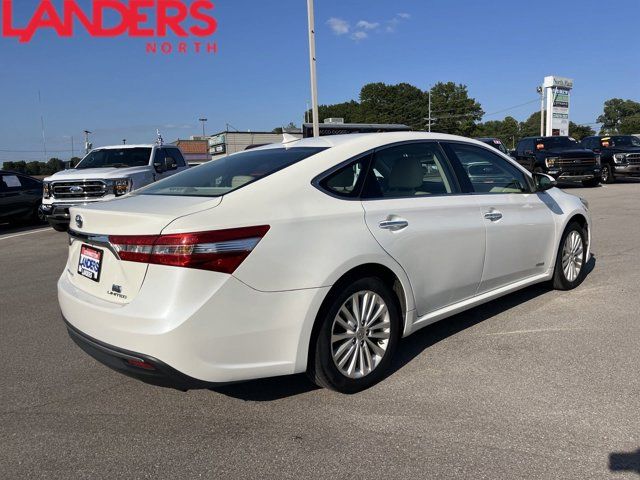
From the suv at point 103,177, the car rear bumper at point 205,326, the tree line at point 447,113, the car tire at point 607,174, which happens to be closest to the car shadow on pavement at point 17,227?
the suv at point 103,177

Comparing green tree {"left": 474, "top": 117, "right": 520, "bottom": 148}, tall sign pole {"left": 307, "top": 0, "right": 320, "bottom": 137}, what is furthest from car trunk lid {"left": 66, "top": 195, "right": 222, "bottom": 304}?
green tree {"left": 474, "top": 117, "right": 520, "bottom": 148}

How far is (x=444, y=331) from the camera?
454 cm

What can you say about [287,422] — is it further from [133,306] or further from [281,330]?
[133,306]

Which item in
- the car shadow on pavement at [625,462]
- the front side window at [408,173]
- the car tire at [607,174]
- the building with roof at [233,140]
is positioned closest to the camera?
the car shadow on pavement at [625,462]

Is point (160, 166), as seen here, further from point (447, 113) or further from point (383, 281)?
point (447, 113)

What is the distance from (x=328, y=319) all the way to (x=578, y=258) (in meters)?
3.73

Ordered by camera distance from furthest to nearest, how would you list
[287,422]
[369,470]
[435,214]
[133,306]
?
[435,214] < [287,422] < [133,306] < [369,470]

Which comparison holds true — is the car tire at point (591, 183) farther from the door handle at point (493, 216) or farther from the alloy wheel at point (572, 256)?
the door handle at point (493, 216)

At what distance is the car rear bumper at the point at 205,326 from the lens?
2.71 m

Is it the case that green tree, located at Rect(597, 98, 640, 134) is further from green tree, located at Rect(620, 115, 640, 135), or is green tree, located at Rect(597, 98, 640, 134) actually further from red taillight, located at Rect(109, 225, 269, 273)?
red taillight, located at Rect(109, 225, 269, 273)

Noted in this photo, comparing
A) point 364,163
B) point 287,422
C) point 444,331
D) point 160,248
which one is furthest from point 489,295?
point 160,248

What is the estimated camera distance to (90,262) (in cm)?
319

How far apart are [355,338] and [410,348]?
0.97 metres

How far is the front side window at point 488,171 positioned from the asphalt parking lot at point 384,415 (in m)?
1.19
